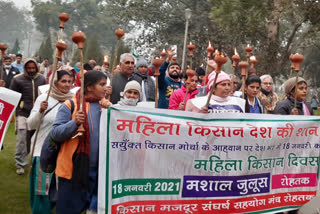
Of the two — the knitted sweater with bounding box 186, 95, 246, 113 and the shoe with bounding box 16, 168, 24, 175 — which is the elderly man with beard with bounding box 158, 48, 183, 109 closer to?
the shoe with bounding box 16, 168, 24, 175

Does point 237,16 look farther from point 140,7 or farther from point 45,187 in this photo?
point 140,7

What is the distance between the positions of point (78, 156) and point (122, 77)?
3.23 metres

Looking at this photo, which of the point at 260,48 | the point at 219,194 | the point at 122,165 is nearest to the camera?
the point at 122,165

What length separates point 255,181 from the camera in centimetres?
456

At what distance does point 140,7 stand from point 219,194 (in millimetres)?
31182

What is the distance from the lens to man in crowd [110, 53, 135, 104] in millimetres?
6957

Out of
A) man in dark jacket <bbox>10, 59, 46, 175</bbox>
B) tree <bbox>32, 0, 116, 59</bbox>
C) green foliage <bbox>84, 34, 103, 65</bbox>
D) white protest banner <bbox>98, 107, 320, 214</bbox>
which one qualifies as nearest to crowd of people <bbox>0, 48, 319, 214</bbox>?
man in dark jacket <bbox>10, 59, 46, 175</bbox>

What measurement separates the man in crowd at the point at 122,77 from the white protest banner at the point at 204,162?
2.77m

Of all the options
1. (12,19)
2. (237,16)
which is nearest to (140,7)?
(237,16)

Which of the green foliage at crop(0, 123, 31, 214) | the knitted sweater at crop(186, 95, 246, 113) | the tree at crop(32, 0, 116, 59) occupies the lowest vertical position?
the green foliage at crop(0, 123, 31, 214)

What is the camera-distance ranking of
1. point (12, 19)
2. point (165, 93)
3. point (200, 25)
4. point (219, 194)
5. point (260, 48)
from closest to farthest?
point (219, 194)
point (165, 93)
point (260, 48)
point (200, 25)
point (12, 19)

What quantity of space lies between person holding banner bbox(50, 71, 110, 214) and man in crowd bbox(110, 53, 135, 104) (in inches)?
111

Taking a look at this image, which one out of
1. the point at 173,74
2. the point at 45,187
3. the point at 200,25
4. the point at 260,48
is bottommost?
the point at 45,187

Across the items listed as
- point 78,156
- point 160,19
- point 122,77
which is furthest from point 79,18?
point 78,156
